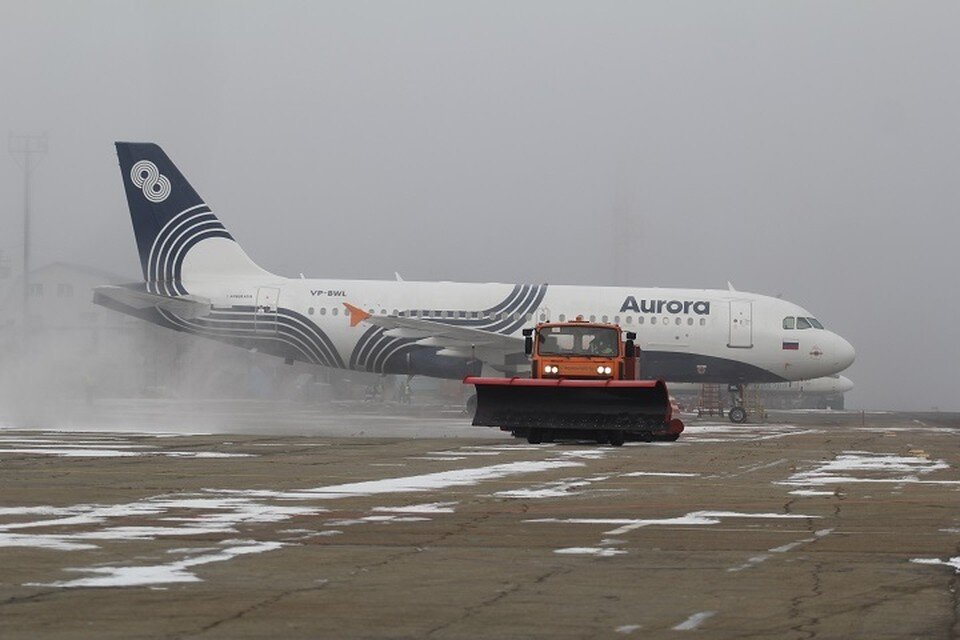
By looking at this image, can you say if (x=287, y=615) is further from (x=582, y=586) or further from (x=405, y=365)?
(x=405, y=365)

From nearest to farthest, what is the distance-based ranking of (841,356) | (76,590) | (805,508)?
(76,590)
(805,508)
(841,356)

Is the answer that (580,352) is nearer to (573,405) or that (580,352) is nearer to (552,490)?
(573,405)

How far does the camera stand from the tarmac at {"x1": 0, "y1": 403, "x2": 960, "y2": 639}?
370 inches

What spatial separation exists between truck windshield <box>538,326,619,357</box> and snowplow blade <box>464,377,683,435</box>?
2.56m

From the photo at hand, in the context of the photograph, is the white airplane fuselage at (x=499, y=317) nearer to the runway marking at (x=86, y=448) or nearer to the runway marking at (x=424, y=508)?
the runway marking at (x=86, y=448)

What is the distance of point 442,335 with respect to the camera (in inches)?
2135

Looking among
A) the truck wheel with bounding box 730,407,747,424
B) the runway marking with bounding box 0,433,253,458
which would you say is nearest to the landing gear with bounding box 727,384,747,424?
the truck wheel with bounding box 730,407,747,424

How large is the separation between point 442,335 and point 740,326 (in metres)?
10.1

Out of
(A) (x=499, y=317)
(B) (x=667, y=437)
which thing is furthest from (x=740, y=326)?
(B) (x=667, y=437)

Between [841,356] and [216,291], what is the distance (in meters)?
21.5

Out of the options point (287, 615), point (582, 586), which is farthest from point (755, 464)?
point (287, 615)

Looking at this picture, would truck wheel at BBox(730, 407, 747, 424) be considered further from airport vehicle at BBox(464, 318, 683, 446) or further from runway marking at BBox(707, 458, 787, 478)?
runway marking at BBox(707, 458, 787, 478)

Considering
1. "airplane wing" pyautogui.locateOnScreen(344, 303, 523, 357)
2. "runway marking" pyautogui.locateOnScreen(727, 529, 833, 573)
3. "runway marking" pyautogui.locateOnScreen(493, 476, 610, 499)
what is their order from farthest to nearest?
"airplane wing" pyautogui.locateOnScreen(344, 303, 523, 357)
"runway marking" pyautogui.locateOnScreen(493, 476, 610, 499)
"runway marking" pyautogui.locateOnScreen(727, 529, 833, 573)

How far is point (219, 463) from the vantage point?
24000 mm
